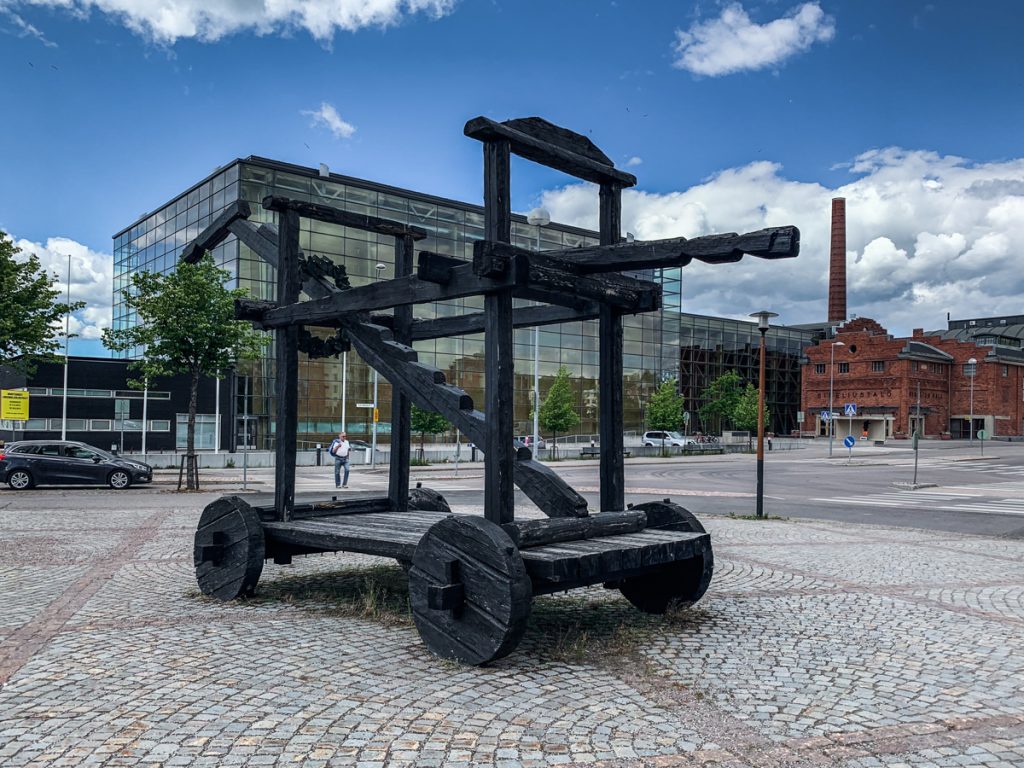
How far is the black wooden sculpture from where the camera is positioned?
489 cm

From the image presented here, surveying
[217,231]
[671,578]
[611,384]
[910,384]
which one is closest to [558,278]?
[611,384]

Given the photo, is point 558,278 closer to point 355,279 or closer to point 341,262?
point 355,279

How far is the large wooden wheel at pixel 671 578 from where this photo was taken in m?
6.04

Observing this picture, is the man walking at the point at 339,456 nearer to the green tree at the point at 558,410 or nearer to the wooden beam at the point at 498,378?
the wooden beam at the point at 498,378

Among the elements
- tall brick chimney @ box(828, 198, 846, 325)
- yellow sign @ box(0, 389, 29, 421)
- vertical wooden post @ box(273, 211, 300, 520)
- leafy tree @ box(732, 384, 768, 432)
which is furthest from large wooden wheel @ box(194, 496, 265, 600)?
tall brick chimney @ box(828, 198, 846, 325)

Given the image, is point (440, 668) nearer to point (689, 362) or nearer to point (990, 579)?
point (990, 579)

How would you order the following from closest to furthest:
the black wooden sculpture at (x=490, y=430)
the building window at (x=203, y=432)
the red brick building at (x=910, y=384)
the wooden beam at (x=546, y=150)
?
the black wooden sculpture at (x=490, y=430) → the wooden beam at (x=546, y=150) → the building window at (x=203, y=432) → the red brick building at (x=910, y=384)

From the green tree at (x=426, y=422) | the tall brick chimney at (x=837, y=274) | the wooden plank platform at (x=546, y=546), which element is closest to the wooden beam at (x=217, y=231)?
the wooden plank platform at (x=546, y=546)

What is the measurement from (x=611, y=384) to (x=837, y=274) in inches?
3556

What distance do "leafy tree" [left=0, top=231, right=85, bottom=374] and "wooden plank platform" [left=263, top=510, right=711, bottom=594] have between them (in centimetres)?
1921

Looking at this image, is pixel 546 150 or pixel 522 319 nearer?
pixel 546 150

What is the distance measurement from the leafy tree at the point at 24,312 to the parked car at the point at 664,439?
124 feet

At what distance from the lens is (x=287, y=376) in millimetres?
7133

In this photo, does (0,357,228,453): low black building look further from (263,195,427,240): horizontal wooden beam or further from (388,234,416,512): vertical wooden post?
(263,195,427,240): horizontal wooden beam
